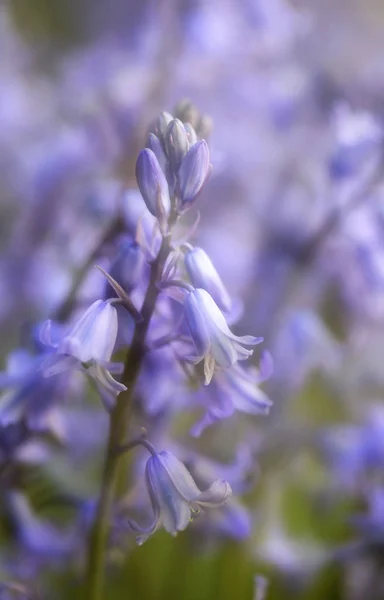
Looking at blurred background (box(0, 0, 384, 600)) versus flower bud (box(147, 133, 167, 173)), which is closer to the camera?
flower bud (box(147, 133, 167, 173))

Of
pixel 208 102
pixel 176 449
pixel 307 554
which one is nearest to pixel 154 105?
pixel 208 102

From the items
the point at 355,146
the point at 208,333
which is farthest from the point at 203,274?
the point at 355,146

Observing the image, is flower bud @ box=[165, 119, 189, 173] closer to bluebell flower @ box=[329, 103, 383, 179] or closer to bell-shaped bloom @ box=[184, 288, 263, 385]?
bell-shaped bloom @ box=[184, 288, 263, 385]

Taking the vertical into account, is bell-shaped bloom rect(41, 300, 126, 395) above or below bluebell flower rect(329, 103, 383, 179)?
below

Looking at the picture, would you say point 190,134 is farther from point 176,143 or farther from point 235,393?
point 235,393


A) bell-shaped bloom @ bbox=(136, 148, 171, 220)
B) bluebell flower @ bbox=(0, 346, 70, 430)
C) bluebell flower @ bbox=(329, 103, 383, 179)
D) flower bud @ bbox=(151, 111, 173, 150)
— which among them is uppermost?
bluebell flower @ bbox=(329, 103, 383, 179)

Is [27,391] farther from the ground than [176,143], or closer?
closer

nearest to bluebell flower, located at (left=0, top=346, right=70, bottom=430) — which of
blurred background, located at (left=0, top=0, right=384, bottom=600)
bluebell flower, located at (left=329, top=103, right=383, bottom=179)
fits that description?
blurred background, located at (left=0, top=0, right=384, bottom=600)
